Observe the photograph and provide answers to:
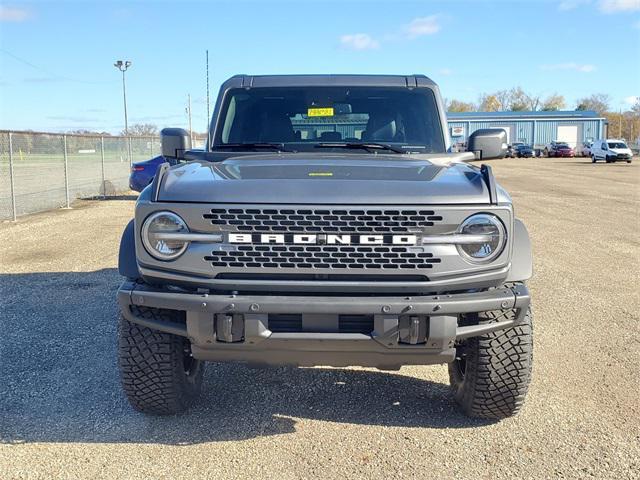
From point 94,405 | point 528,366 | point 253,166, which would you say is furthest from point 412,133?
point 94,405

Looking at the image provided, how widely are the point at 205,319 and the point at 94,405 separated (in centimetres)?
143

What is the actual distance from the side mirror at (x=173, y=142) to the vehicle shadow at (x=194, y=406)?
160 centimetres

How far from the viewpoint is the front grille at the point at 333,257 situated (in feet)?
10.4

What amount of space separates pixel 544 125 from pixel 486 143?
7822 centimetres

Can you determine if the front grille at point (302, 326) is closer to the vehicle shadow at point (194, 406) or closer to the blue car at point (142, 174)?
the vehicle shadow at point (194, 406)

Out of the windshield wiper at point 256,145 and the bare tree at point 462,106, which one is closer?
the windshield wiper at point 256,145

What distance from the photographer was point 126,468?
3.35 meters

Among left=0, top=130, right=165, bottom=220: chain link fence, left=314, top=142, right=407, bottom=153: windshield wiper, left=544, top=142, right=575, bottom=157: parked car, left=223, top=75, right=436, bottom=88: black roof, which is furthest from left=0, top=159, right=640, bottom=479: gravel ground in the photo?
left=544, top=142, right=575, bottom=157: parked car

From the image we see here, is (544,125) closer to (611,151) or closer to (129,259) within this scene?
(611,151)

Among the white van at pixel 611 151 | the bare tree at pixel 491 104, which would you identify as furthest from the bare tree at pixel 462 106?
the white van at pixel 611 151

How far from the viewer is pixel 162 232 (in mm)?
3268

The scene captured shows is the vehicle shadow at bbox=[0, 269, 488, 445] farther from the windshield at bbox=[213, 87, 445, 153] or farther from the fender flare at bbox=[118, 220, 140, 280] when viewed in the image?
the windshield at bbox=[213, 87, 445, 153]

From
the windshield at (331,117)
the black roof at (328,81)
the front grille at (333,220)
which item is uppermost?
the black roof at (328,81)

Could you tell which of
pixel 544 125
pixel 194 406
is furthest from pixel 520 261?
pixel 544 125
